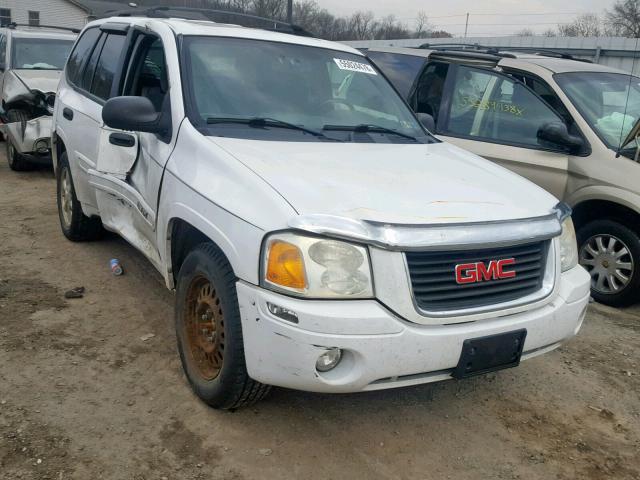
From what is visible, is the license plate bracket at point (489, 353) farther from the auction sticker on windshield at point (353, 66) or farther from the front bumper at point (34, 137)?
the front bumper at point (34, 137)

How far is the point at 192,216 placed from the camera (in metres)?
2.99

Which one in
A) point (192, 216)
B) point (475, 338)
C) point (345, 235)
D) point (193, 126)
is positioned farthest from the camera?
point (193, 126)

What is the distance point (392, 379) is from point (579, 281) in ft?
3.83

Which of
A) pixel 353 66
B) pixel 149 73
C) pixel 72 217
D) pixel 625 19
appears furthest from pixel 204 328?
pixel 625 19

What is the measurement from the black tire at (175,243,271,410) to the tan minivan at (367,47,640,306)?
2.21m

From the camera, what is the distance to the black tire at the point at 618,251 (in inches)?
185

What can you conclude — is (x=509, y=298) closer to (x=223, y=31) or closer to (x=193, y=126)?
(x=193, y=126)

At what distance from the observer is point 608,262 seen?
486 centimetres

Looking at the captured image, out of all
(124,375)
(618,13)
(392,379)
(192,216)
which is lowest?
(124,375)

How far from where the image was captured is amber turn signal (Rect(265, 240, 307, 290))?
2.48 m

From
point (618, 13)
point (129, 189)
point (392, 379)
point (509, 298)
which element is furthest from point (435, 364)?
point (618, 13)

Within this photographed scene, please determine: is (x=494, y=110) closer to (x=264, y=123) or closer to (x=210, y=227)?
(x=264, y=123)

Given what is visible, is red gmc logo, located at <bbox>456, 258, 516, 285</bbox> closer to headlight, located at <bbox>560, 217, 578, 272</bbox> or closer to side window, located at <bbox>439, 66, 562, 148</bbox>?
headlight, located at <bbox>560, 217, 578, 272</bbox>

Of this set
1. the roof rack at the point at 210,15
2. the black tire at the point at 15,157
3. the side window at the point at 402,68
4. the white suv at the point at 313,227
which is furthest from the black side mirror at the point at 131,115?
the black tire at the point at 15,157
